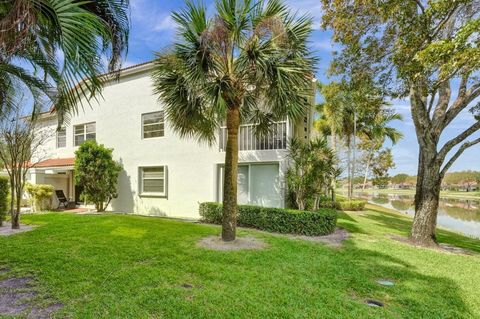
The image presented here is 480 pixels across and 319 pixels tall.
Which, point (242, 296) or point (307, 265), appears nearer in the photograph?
point (242, 296)

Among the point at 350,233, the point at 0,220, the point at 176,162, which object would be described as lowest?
the point at 350,233

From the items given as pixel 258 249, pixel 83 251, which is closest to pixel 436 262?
pixel 258 249

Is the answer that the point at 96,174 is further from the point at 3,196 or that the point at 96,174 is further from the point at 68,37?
the point at 68,37

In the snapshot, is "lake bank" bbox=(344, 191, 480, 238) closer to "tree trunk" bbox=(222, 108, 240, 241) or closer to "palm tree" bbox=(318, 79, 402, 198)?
"palm tree" bbox=(318, 79, 402, 198)

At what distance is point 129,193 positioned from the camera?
1783 cm

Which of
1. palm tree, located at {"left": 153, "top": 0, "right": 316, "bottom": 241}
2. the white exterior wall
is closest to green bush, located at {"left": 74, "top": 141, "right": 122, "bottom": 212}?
the white exterior wall

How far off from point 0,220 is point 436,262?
1608cm

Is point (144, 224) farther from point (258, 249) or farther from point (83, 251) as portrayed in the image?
point (258, 249)

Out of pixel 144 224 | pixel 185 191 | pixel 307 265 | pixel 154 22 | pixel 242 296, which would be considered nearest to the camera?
pixel 242 296

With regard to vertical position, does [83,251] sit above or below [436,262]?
above

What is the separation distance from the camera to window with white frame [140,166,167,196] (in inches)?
664

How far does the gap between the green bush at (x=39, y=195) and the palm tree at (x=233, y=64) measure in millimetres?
14153

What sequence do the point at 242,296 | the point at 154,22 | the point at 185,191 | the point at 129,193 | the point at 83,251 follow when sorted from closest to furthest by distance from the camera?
the point at 242,296 < the point at 83,251 < the point at 154,22 < the point at 185,191 < the point at 129,193

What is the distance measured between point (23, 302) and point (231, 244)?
5.42m
